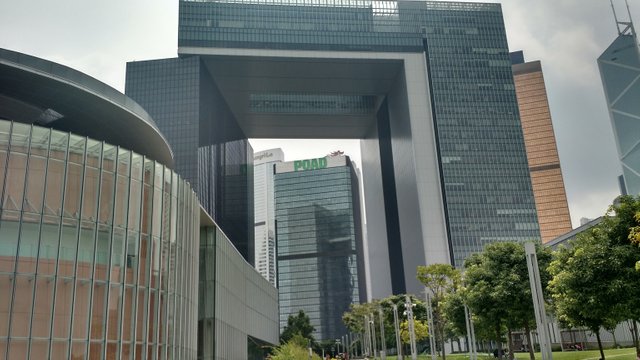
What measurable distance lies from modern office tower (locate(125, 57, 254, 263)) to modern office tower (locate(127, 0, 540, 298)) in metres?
0.28

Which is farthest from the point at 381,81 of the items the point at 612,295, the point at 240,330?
the point at 612,295

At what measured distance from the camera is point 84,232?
28422 mm

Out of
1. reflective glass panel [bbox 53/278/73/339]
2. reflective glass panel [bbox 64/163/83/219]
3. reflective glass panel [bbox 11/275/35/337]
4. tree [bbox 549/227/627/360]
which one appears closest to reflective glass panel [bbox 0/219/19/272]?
reflective glass panel [bbox 11/275/35/337]

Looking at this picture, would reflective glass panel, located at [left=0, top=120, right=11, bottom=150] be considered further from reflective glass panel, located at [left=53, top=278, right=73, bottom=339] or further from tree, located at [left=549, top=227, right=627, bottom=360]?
tree, located at [left=549, top=227, right=627, bottom=360]

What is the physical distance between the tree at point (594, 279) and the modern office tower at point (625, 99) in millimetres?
79581

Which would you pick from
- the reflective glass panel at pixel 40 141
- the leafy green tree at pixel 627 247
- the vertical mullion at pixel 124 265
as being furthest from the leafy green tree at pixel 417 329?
the reflective glass panel at pixel 40 141

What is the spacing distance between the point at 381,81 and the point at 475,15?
79.5ft

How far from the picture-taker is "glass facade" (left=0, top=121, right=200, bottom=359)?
1010 inches

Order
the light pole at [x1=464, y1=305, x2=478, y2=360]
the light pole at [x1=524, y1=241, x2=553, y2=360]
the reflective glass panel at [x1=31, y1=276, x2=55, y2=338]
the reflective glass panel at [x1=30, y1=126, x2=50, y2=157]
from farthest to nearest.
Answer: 1. the light pole at [x1=464, y1=305, x2=478, y2=360]
2. the reflective glass panel at [x1=30, y1=126, x2=50, y2=157]
3. the reflective glass panel at [x1=31, y1=276, x2=55, y2=338]
4. the light pole at [x1=524, y1=241, x2=553, y2=360]

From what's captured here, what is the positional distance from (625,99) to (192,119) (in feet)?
257

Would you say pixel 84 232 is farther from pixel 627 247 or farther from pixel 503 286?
pixel 503 286

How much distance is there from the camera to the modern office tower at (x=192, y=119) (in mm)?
107562

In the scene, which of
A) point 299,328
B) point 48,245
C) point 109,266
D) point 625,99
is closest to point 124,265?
point 109,266

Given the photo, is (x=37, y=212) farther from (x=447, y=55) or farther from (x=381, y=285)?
(x=381, y=285)
